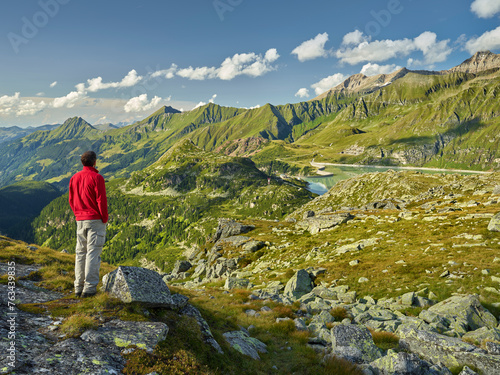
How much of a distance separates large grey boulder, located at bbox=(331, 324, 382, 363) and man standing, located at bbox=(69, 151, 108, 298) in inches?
447

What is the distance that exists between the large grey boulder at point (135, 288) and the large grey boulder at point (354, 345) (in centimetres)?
803

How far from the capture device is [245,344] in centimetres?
1150

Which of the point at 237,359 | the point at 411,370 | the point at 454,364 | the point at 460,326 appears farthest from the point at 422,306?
the point at 237,359

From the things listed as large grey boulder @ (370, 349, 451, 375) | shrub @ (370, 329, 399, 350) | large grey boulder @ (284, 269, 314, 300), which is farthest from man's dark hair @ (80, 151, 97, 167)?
large grey boulder @ (284, 269, 314, 300)

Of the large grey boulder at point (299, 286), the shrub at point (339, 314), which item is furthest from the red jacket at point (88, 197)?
the large grey boulder at point (299, 286)

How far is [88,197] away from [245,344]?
32.2ft

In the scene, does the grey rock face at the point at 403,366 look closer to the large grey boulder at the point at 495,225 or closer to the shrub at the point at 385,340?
the shrub at the point at 385,340

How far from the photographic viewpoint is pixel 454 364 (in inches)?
390

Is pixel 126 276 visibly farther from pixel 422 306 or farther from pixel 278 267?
pixel 278 267

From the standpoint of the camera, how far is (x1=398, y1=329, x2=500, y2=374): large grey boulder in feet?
31.1

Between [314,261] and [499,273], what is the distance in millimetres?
22358

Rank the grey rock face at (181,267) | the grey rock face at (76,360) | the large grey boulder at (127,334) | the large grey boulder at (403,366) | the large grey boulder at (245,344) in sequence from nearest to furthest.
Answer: the grey rock face at (76,360) < the large grey boulder at (127,334) < the large grey boulder at (403,366) < the large grey boulder at (245,344) < the grey rock face at (181,267)

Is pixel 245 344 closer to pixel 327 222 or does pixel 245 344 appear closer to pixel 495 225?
pixel 495 225

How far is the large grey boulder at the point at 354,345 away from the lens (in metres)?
10.7
